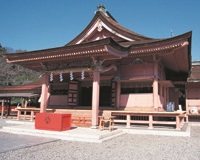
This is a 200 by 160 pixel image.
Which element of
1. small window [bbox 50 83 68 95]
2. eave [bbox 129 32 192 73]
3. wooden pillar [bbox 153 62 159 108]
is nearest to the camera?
eave [bbox 129 32 192 73]

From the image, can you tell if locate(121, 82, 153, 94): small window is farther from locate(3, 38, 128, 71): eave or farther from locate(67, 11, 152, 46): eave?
locate(67, 11, 152, 46): eave

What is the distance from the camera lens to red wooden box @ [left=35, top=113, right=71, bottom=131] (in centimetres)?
909

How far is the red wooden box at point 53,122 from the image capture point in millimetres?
9094

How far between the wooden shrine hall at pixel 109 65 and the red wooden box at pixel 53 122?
1.63 metres

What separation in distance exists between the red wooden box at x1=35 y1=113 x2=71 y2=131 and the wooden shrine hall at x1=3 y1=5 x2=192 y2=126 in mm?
1626

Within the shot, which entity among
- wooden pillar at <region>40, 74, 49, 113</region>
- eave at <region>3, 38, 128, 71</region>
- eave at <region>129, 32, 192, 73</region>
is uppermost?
eave at <region>129, 32, 192, 73</region>

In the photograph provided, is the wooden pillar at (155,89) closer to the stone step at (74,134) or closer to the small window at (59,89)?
the stone step at (74,134)

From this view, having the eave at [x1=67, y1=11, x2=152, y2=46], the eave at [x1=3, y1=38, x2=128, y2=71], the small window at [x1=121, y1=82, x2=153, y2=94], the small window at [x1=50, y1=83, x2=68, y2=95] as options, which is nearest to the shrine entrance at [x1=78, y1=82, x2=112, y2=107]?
the small window at [x1=50, y1=83, x2=68, y2=95]

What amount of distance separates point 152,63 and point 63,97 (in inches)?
294

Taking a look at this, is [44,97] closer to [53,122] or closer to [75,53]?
[53,122]

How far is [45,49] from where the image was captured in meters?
11.4

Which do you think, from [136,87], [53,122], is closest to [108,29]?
[136,87]

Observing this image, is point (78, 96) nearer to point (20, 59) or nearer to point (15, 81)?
point (20, 59)

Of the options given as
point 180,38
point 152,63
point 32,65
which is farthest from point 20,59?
point 180,38
